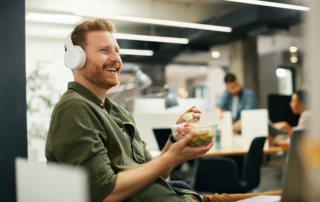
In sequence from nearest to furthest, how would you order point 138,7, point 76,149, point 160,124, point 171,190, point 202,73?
point 76,149
point 171,190
point 160,124
point 138,7
point 202,73

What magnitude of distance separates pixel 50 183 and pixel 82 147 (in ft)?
0.67

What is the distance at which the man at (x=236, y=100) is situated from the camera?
459cm

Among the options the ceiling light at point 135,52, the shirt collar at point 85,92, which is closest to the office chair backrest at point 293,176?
the shirt collar at point 85,92

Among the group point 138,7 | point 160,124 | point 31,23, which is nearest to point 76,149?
point 160,124

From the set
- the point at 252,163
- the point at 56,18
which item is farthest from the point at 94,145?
the point at 56,18

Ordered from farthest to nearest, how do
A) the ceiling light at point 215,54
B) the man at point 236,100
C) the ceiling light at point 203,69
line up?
1. the ceiling light at point 203,69
2. the ceiling light at point 215,54
3. the man at point 236,100

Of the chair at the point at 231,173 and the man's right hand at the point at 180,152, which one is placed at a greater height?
the man's right hand at the point at 180,152

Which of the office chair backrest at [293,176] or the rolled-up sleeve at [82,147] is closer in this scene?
the office chair backrest at [293,176]

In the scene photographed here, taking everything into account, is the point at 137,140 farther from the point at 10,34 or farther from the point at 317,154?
the point at 317,154

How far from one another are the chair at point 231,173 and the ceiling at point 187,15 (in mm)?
3475

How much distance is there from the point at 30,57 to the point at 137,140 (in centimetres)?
433

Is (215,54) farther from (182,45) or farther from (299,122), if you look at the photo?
(299,122)

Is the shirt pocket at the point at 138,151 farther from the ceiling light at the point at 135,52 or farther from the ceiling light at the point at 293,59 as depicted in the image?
the ceiling light at the point at 293,59

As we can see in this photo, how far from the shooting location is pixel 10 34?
4.66ft
